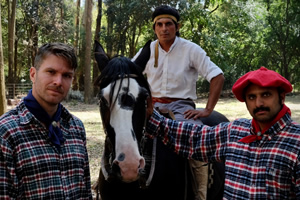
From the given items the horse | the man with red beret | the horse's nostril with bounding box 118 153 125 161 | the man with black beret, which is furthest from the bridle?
the man with black beret

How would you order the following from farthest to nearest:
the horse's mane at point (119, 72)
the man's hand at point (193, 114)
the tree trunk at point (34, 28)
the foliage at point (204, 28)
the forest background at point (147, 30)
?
1. the tree trunk at point (34, 28)
2. the foliage at point (204, 28)
3. the forest background at point (147, 30)
4. the man's hand at point (193, 114)
5. the horse's mane at point (119, 72)

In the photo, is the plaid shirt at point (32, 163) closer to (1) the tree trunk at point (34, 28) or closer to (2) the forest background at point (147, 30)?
(2) the forest background at point (147, 30)

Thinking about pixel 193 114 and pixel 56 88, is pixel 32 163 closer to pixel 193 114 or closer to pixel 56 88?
pixel 56 88

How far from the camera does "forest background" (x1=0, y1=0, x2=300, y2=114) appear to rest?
18.4 metres

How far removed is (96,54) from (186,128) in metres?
0.99

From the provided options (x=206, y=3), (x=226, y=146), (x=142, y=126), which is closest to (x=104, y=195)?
(x=142, y=126)

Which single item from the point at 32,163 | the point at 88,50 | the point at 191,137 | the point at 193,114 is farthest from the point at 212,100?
the point at 88,50

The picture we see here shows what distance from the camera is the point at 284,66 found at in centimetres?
2673

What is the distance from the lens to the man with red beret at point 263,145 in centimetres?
190

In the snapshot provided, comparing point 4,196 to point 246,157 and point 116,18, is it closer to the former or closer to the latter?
point 246,157

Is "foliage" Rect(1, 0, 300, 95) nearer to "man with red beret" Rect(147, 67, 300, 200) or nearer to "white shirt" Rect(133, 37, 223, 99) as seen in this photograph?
"white shirt" Rect(133, 37, 223, 99)

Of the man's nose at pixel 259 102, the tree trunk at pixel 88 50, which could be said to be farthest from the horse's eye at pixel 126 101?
the tree trunk at pixel 88 50

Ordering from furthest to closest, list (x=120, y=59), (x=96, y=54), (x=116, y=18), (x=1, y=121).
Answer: (x=116, y=18) → (x=96, y=54) → (x=120, y=59) → (x=1, y=121)

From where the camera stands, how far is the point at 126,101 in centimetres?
223
